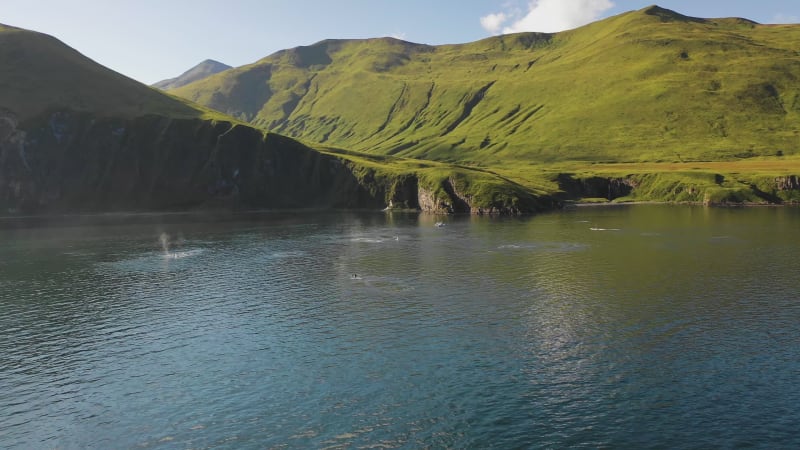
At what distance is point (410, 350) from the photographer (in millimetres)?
67500

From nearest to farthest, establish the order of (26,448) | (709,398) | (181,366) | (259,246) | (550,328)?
(26,448) → (709,398) → (181,366) → (550,328) → (259,246)

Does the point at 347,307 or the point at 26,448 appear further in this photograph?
the point at 347,307

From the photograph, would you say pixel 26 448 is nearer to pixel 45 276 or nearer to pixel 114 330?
pixel 114 330

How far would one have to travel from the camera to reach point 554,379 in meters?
57.1

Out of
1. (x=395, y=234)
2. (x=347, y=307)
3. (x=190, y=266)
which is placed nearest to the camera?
(x=347, y=307)

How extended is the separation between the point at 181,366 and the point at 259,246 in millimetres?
92302

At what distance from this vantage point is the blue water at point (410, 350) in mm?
48281

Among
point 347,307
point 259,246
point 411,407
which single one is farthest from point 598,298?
point 259,246

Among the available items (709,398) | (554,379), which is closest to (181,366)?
(554,379)

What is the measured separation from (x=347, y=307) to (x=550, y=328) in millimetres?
31179

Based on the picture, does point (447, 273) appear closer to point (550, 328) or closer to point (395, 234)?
point (550, 328)

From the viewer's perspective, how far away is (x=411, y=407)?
52.4 metres

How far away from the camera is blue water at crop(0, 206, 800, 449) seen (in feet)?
158

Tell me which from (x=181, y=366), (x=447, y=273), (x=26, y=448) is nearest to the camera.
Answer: (x=26, y=448)
